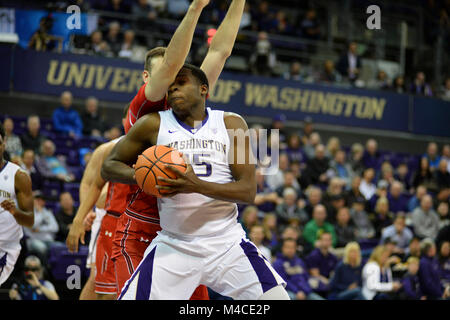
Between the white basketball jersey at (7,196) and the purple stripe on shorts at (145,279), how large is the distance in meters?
2.30

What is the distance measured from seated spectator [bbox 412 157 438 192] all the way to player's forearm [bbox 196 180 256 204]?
43.8ft

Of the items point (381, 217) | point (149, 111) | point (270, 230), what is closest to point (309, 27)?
point (381, 217)

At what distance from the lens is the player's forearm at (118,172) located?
404 centimetres

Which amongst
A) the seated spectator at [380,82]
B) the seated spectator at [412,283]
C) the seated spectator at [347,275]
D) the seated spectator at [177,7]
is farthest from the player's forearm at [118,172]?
the seated spectator at [380,82]

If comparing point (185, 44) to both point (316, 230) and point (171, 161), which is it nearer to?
point (171, 161)

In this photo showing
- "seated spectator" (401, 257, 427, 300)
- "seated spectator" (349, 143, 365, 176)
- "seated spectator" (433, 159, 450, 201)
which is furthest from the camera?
"seated spectator" (433, 159, 450, 201)

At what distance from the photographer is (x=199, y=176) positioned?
4.09m

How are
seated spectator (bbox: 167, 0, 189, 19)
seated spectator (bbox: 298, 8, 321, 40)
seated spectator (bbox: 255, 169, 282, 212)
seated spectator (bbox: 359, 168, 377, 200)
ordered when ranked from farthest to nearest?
seated spectator (bbox: 298, 8, 321, 40)
seated spectator (bbox: 167, 0, 189, 19)
seated spectator (bbox: 359, 168, 377, 200)
seated spectator (bbox: 255, 169, 282, 212)

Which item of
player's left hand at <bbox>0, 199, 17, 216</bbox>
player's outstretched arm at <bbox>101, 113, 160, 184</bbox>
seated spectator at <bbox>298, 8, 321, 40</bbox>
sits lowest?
player's left hand at <bbox>0, 199, 17, 216</bbox>

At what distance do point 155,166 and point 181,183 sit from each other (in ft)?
0.59

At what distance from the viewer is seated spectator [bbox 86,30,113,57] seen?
1597 centimetres

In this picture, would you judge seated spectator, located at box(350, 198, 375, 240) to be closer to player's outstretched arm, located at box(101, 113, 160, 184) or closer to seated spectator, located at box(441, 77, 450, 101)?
seated spectator, located at box(441, 77, 450, 101)

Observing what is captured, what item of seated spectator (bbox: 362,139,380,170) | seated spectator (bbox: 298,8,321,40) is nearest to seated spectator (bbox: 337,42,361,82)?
seated spectator (bbox: 298,8,321,40)
